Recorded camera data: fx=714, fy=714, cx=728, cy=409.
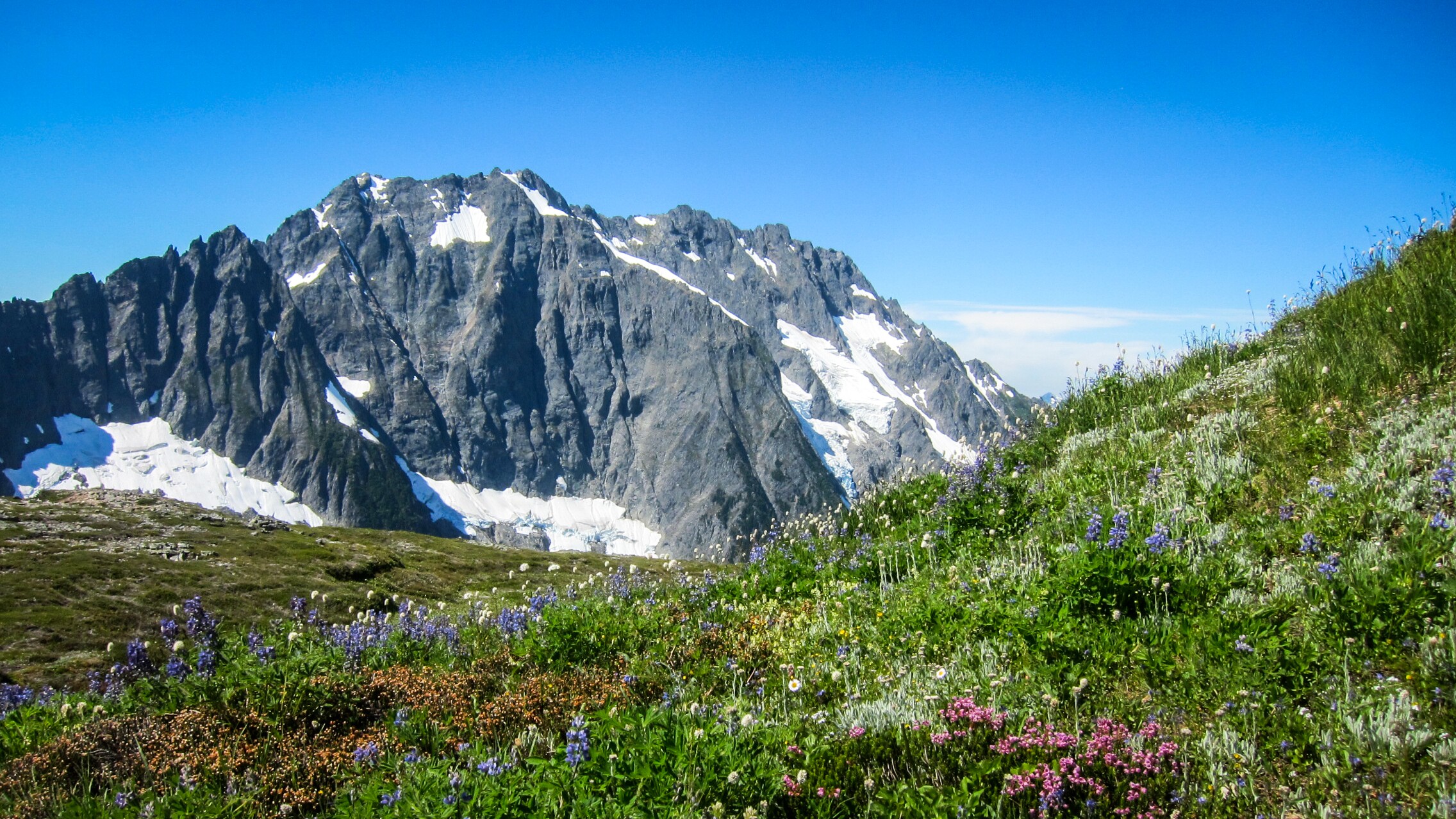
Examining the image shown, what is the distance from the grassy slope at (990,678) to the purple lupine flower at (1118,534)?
0.13 ft

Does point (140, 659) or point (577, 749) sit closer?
point (577, 749)

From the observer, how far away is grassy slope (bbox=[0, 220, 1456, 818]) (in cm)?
361

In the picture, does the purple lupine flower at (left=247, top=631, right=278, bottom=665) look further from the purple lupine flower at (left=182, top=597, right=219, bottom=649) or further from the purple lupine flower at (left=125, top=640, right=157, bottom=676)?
the purple lupine flower at (left=125, top=640, right=157, bottom=676)

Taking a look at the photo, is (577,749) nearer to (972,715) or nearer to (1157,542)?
(972,715)

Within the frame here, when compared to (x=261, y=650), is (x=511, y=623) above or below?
below

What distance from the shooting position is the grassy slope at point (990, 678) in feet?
11.8

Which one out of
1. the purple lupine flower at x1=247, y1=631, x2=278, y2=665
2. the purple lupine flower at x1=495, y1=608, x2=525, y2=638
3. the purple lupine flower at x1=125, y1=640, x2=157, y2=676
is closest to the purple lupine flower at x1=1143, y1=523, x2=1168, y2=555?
the purple lupine flower at x1=495, y1=608, x2=525, y2=638

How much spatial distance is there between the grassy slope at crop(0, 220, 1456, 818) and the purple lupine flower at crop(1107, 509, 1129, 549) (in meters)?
0.04

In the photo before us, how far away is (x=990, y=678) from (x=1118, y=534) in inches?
68.6

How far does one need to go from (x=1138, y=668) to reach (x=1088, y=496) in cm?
Answer: 399

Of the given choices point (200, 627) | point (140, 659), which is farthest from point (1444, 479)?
point (140, 659)

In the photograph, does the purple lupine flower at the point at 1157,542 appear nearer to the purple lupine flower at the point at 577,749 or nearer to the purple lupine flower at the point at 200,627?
the purple lupine flower at the point at 577,749

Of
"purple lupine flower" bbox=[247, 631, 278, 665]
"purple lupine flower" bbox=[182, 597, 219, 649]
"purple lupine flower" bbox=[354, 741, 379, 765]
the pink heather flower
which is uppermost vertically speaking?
the pink heather flower

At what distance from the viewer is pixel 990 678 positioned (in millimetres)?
4918
